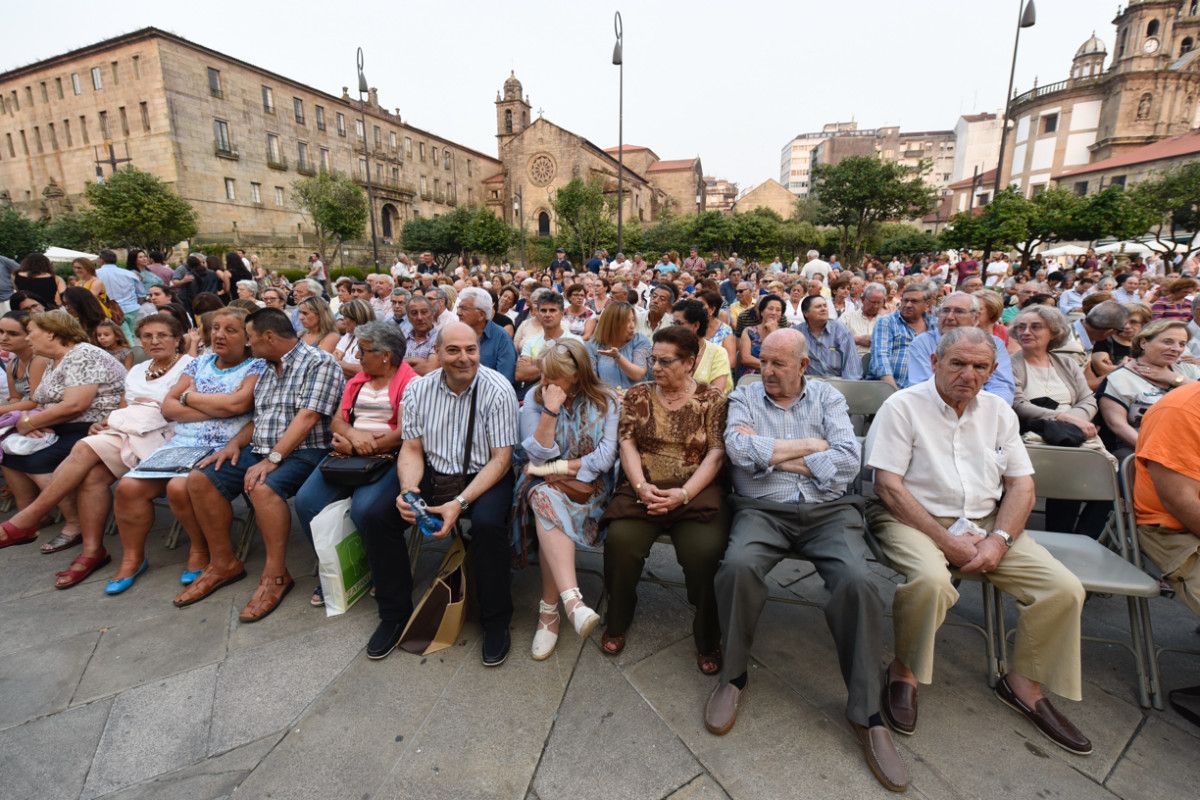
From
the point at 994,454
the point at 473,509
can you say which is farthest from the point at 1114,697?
the point at 473,509

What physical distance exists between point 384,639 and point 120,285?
8.76m

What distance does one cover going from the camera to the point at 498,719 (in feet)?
7.62

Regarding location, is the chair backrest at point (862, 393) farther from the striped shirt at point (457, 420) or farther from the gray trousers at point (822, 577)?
Answer: the striped shirt at point (457, 420)

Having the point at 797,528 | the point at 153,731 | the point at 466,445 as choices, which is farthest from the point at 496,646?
the point at 797,528

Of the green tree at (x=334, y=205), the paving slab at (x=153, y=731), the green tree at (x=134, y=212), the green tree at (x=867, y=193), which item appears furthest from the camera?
the green tree at (x=867, y=193)

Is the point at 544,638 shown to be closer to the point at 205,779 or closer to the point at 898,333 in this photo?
the point at 205,779

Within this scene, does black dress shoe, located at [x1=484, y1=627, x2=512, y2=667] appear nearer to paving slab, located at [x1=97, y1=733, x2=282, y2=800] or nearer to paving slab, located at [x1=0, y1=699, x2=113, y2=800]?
paving slab, located at [x1=97, y1=733, x2=282, y2=800]

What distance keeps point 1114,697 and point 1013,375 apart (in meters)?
2.12

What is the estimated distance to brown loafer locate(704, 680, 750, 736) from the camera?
Answer: 2.22m

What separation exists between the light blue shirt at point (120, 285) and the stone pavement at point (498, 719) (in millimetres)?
6994

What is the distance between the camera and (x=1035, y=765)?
6.82 feet

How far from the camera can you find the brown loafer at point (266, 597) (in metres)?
3.00

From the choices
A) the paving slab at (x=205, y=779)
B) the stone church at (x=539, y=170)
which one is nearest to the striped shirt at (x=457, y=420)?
the paving slab at (x=205, y=779)

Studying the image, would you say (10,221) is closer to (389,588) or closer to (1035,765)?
(389,588)
